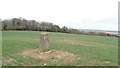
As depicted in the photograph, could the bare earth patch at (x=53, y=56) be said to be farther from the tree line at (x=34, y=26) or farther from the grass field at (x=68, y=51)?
the tree line at (x=34, y=26)

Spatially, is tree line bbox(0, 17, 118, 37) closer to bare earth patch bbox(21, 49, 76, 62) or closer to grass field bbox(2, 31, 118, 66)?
grass field bbox(2, 31, 118, 66)

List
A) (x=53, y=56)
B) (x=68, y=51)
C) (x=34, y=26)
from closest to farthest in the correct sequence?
(x=53, y=56) < (x=68, y=51) < (x=34, y=26)

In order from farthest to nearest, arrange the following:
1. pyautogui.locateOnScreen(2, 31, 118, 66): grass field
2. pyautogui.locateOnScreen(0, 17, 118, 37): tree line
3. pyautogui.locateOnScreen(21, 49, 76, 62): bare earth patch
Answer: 1. pyautogui.locateOnScreen(0, 17, 118, 37): tree line
2. pyautogui.locateOnScreen(21, 49, 76, 62): bare earth patch
3. pyautogui.locateOnScreen(2, 31, 118, 66): grass field

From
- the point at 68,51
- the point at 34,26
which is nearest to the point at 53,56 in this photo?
the point at 68,51

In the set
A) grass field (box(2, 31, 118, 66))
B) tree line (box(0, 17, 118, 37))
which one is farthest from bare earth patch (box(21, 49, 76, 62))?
tree line (box(0, 17, 118, 37))

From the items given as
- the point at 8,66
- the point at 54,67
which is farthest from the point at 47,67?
the point at 8,66

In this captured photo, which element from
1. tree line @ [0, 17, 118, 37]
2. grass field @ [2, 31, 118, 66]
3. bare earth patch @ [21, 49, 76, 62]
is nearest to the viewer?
grass field @ [2, 31, 118, 66]

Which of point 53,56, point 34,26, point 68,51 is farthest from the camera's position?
point 34,26

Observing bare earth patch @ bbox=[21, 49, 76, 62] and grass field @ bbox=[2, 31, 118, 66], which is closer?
grass field @ bbox=[2, 31, 118, 66]

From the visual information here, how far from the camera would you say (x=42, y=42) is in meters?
8.40

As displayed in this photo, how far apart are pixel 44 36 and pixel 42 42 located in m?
0.38

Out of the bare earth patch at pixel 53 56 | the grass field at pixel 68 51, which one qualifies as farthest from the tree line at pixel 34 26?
the bare earth patch at pixel 53 56

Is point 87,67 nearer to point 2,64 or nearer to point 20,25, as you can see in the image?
point 2,64

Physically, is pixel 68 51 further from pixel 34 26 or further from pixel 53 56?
pixel 34 26
